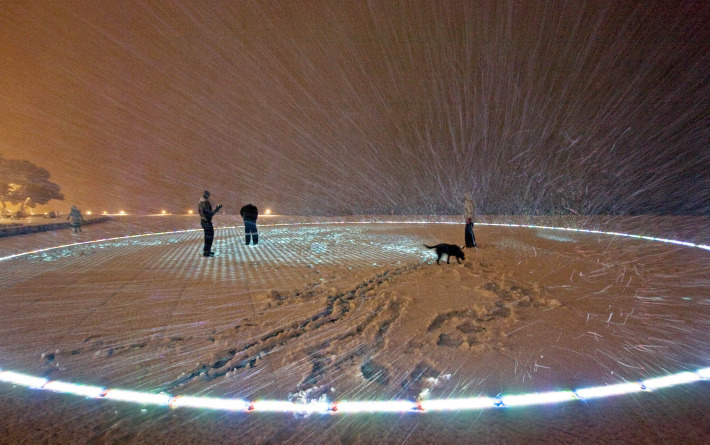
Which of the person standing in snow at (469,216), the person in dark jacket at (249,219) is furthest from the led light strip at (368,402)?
the person in dark jacket at (249,219)

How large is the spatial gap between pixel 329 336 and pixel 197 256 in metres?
7.28

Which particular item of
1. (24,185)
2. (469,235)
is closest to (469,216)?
(469,235)

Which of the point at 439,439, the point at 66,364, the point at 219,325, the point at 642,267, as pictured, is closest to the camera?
the point at 439,439

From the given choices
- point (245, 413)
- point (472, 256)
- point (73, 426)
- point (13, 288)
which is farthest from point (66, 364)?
point (472, 256)

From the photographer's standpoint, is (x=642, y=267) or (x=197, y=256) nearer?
(x=642, y=267)

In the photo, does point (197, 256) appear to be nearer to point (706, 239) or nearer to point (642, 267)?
point (642, 267)

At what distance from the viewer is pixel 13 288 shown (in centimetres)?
641

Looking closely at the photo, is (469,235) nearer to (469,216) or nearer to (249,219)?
(469,216)

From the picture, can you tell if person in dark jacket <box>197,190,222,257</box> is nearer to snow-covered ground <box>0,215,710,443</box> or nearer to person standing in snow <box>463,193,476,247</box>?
snow-covered ground <box>0,215,710,443</box>

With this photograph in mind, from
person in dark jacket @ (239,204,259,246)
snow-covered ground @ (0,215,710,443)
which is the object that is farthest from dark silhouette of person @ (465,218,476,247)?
person in dark jacket @ (239,204,259,246)

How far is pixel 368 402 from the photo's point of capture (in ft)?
8.71

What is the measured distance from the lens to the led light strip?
102 inches

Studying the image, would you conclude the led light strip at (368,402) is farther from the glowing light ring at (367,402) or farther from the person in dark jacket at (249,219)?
the person in dark jacket at (249,219)

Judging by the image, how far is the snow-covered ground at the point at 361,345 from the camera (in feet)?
7.92
